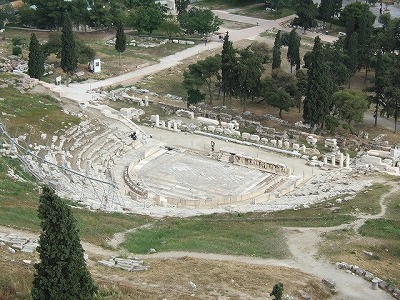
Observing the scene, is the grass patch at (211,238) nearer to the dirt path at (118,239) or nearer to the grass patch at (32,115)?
the dirt path at (118,239)

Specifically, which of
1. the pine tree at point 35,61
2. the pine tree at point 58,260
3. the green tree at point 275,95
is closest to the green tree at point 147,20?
the pine tree at point 35,61

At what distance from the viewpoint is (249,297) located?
3500 cm

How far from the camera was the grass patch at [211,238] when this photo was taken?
41.7 m

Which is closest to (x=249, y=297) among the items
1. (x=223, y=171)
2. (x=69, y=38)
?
(x=223, y=171)

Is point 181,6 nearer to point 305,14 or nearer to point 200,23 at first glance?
point 200,23

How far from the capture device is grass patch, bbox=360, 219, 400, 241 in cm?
4553

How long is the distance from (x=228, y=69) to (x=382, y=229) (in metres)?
33.6

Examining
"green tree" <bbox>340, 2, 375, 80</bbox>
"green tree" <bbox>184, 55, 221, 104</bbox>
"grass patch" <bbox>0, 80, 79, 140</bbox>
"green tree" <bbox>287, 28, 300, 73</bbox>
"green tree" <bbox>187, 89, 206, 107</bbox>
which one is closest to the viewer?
"grass patch" <bbox>0, 80, 79, 140</bbox>

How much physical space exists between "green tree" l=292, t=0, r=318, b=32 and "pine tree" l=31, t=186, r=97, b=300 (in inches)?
3217

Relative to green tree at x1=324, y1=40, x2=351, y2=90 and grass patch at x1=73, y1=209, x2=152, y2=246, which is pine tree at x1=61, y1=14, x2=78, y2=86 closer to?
green tree at x1=324, y1=40, x2=351, y2=90

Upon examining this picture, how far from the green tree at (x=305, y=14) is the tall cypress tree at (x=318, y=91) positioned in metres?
38.6

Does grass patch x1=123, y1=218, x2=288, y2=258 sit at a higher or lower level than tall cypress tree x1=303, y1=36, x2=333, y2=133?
lower

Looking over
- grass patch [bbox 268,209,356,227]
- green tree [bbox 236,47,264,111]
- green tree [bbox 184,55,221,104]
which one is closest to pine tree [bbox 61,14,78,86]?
green tree [bbox 184,55,221,104]

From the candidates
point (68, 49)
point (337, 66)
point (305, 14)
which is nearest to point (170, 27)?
point (305, 14)
